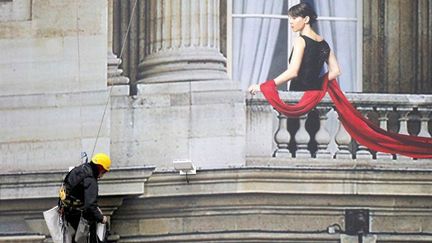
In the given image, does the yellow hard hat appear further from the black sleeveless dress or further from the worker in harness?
the black sleeveless dress

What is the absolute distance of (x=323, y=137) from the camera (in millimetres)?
29406

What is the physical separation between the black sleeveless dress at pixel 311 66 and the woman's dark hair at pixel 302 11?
9.3 inches

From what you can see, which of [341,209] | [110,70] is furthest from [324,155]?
[110,70]

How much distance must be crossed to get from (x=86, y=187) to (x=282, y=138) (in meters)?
2.12

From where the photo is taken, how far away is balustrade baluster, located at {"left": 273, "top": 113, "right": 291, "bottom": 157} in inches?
1153

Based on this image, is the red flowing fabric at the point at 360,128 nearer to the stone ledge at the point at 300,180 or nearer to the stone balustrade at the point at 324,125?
the stone balustrade at the point at 324,125

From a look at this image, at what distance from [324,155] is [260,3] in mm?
1981

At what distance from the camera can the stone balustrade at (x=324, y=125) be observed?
29.3 metres

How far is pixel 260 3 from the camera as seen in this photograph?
99.7ft

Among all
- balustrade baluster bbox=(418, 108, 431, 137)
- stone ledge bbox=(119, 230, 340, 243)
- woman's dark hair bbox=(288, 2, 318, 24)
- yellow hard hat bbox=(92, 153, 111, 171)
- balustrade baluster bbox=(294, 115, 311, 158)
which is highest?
woman's dark hair bbox=(288, 2, 318, 24)

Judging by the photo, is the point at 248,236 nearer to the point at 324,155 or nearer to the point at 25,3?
the point at 324,155

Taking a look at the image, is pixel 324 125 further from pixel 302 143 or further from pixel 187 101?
pixel 187 101

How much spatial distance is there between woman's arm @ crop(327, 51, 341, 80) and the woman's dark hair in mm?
431

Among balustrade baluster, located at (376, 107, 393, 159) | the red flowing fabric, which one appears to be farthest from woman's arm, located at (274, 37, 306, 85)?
balustrade baluster, located at (376, 107, 393, 159)
